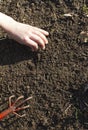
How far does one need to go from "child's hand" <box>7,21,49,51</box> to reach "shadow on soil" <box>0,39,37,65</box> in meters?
0.07

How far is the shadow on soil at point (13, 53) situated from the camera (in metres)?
2.99

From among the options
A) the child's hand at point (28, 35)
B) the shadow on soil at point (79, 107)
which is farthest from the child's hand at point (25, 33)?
the shadow on soil at point (79, 107)

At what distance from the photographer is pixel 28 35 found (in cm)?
292

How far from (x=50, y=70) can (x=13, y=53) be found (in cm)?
36

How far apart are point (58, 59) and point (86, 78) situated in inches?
11.1

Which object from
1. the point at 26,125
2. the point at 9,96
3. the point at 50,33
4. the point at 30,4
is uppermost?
the point at 30,4

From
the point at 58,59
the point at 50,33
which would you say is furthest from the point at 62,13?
the point at 58,59

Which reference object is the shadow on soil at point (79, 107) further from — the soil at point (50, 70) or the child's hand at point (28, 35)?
the child's hand at point (28, 35)

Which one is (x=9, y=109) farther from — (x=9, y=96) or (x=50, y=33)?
(x=50, y=33)

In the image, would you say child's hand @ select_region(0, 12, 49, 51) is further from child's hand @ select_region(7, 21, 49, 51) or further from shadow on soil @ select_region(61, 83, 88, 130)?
shadow on soil @ select_region(61, 83, 88, 130)

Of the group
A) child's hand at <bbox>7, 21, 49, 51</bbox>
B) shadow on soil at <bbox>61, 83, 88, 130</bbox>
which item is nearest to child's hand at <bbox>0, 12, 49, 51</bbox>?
child's hand at <bbox>7, 21, 49, 51</bbox>

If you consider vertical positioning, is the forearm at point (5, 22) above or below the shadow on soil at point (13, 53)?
above

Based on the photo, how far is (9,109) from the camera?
Result: 2.81 metres

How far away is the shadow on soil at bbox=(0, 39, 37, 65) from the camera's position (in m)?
2.99
